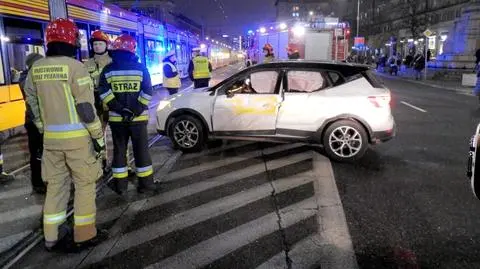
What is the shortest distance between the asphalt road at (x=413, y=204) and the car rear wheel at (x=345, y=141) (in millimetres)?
175

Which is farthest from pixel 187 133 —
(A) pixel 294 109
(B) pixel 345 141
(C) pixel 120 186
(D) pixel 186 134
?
(B) pixel 345 141

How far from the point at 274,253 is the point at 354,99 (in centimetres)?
369

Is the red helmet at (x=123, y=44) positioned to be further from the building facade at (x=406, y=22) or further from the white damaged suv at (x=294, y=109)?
the building facade at (x=406, y=22)

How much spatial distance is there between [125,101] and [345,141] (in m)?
3.52

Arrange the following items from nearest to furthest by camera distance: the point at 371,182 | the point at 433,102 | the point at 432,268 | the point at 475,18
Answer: the point at 432,268 < the point at 371,182 < the point at 433,102 < the point at 475,18

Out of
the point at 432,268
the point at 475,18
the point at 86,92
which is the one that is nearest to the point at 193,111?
the point at 86,92

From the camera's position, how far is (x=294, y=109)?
7.07 m

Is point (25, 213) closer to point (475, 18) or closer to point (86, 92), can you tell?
point (86, 92)

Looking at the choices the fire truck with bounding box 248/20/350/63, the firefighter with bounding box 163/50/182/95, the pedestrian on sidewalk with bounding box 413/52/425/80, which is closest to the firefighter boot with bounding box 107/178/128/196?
the firefighter with bounding box 163/50/182/95

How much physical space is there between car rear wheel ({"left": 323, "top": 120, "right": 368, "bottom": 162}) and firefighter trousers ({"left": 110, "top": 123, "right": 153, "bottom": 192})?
2.94 metres

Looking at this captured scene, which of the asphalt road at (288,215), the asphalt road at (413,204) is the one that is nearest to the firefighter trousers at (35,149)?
the asphalt road at (288,215)

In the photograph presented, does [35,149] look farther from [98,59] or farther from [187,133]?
[187,133]

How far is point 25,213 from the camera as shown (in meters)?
4.91

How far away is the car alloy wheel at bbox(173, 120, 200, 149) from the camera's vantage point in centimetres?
758
